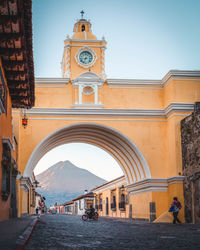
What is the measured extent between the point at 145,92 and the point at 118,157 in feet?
14.8

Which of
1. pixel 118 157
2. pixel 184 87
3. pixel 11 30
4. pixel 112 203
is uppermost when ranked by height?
pixel 184 87

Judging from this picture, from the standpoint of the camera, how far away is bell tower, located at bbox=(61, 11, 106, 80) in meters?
20.7

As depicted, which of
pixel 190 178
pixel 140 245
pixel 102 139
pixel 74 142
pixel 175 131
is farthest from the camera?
pixel 74 142

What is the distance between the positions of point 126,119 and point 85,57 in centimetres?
424

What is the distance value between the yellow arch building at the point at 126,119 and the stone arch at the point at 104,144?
5 centimetres

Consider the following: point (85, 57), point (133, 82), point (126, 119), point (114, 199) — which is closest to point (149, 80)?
point (133, 82)

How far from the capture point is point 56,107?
1933 cm

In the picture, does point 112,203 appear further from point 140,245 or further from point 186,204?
point 140,245

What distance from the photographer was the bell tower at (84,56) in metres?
20.7

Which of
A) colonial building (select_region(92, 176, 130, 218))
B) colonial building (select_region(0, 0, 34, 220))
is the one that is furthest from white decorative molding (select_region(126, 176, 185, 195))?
colonial building (select_region(0, 0, 34, 220))

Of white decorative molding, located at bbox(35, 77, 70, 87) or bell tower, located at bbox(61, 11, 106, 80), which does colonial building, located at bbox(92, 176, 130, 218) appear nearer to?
Result: white decorative molding, located at bbox(35, 77, 70, 87)

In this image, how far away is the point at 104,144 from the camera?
2220 centimetres

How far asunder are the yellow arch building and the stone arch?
0.05 metres

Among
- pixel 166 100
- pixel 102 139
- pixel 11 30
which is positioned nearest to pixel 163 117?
pixel 166 100
